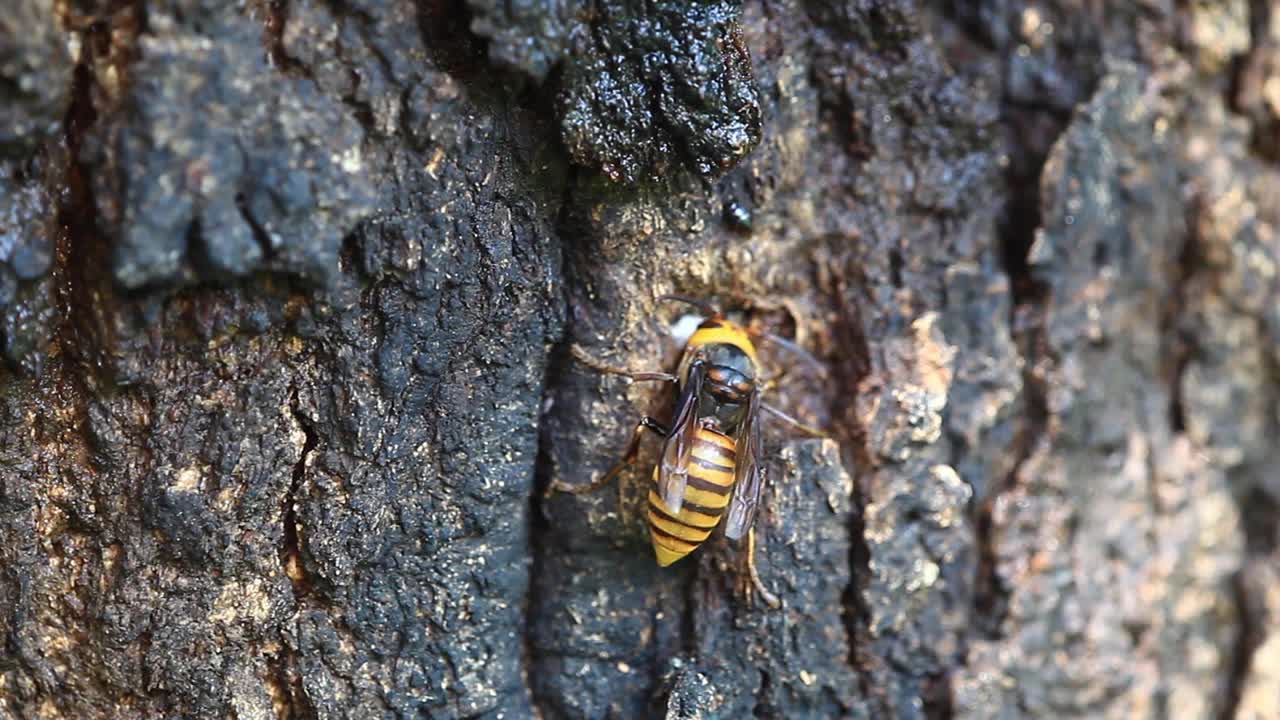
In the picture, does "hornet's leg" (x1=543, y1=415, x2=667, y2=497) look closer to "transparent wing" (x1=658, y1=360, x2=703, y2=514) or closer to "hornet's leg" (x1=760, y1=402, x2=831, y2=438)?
"transparent wing" (x1=658, y1=360, x2=703, y2=514)

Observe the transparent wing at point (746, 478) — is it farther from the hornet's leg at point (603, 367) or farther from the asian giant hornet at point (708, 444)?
the hornet's leg at point (603, 367)

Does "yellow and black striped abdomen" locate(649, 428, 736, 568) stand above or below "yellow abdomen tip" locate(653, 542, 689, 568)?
above

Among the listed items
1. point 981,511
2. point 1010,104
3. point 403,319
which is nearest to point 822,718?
point 981,511

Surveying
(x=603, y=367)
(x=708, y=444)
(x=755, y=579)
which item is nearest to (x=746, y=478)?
(x=708, y=444)

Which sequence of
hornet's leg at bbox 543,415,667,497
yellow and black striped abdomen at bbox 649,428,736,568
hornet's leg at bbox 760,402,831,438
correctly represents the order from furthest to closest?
1. hornet's leg at bbox 760,402,831,438
2. hornet's leg at bbox 543,415,667,497
3. yellow and black striped abdomen at bbox 649,428,736,568

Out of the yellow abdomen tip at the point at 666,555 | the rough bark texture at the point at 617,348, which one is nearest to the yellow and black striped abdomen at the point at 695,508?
the yellow abdomen tip at the point at 666,555

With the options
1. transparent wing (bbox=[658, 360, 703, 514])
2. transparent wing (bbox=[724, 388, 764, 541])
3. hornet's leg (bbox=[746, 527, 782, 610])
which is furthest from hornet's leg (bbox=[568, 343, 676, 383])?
hornet's leg (bbox=[746, 527, 782, 610])
